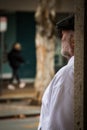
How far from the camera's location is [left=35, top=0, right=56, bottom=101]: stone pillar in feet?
51.3

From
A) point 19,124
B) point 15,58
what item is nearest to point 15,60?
point 15,58

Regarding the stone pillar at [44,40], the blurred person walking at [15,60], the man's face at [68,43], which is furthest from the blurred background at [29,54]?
the man's face at [68,43]

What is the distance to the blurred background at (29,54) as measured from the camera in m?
13.9

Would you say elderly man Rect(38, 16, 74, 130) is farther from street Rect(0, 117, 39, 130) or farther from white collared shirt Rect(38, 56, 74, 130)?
street Rect(0, 117, 39, 130)

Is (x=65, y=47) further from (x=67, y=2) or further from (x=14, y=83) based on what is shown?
(x=14, y=83)

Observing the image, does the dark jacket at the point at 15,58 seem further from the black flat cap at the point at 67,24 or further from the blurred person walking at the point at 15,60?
the black flat cap at the point at 67,24

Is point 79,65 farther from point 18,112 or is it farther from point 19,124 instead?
point 18,112

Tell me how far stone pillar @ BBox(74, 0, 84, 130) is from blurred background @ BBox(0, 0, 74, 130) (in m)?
8.85

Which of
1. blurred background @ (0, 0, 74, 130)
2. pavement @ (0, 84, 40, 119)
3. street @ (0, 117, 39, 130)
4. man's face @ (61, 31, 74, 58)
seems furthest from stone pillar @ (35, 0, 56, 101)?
man's face @ (61, 31, 74, 58)

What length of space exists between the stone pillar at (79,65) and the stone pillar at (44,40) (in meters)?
12.7

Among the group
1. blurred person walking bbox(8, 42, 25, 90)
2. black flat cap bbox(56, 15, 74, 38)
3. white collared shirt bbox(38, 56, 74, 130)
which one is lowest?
blurred person walking bbox(8, 42, 25, 90)

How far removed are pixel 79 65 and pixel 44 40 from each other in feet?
42.9

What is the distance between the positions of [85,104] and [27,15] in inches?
831

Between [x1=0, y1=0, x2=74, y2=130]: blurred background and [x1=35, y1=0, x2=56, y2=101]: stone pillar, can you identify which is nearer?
[x1=0, y1=0, x2=74, y2=130]: blurred background
